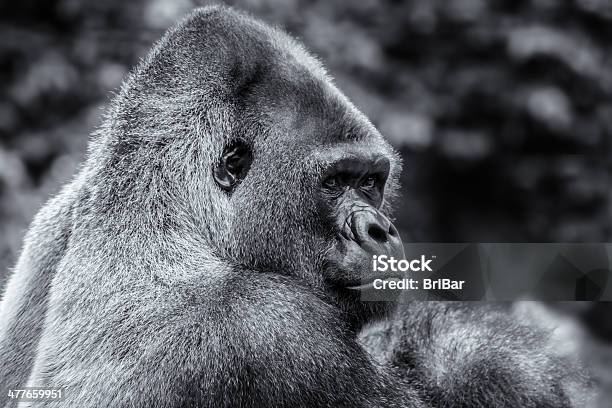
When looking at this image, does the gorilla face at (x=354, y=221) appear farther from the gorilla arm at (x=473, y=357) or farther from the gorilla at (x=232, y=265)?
the gorilla arm at (x=473, y=357)

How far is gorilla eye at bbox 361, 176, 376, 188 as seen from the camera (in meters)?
2.85

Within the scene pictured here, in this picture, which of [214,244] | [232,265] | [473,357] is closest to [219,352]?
[232,265]

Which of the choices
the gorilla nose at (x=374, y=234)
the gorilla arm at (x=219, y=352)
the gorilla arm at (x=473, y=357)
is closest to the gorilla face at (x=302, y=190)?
the gorilla nose at (x=374, y=234)

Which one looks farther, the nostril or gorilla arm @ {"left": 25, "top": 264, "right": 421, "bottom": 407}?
the nostril

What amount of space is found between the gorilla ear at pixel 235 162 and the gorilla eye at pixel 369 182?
0.41 metres

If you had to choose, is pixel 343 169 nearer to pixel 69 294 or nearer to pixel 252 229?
pixel 252 229

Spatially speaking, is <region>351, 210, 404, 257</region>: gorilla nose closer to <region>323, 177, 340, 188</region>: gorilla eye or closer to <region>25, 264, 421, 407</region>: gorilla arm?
<region>323, 177, 340, 188</region>: gorilla eye

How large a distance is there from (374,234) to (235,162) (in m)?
0.50

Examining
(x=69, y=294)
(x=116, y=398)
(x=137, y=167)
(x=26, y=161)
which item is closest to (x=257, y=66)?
(x=137, y=167)

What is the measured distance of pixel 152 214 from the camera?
8.33 ft

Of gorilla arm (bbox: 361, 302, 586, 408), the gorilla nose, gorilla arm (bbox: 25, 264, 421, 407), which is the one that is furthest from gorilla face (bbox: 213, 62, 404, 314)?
gorilla arm (bbox: 361, 302, 586, 408)

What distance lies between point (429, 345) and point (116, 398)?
1180 millimetres

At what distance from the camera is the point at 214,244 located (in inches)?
102

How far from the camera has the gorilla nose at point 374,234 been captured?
2.60 meters
